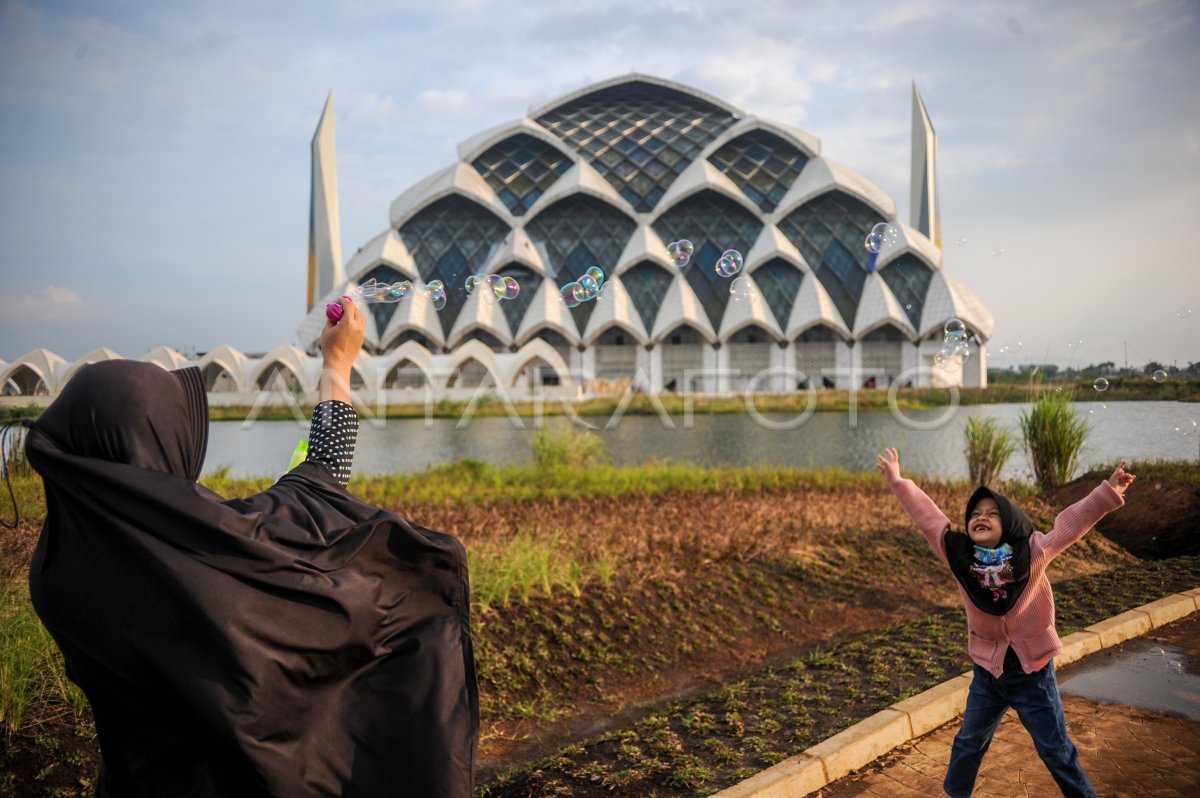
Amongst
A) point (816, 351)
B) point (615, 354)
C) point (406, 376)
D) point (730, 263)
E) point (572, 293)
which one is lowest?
point (406, 376)

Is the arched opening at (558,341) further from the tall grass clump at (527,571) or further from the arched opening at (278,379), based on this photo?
the tall grass clump at (527,571)

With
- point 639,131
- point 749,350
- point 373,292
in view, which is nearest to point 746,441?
point 373,292

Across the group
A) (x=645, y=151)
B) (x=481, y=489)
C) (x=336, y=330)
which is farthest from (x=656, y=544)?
(x=645, y=151)

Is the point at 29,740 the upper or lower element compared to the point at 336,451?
lower

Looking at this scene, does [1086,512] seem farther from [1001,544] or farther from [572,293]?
[572,293]

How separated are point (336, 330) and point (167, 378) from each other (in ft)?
1.82

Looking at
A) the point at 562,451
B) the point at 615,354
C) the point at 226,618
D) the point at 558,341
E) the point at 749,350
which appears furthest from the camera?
the point at 558,341

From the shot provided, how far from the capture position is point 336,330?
2.15 m

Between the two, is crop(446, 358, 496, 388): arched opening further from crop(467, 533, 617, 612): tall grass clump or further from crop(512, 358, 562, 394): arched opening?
crop(467, 533, 617, 612): tall grass clump

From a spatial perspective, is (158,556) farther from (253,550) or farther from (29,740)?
(29,740)

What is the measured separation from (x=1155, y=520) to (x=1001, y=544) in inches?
287

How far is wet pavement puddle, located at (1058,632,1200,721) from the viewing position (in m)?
4.16

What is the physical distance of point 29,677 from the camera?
12.3 ft

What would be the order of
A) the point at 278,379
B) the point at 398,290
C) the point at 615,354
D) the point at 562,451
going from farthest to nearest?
1. the point at 615,354
2. the point at 278,379
3. the point at 562,451
4. the point at 398,290
